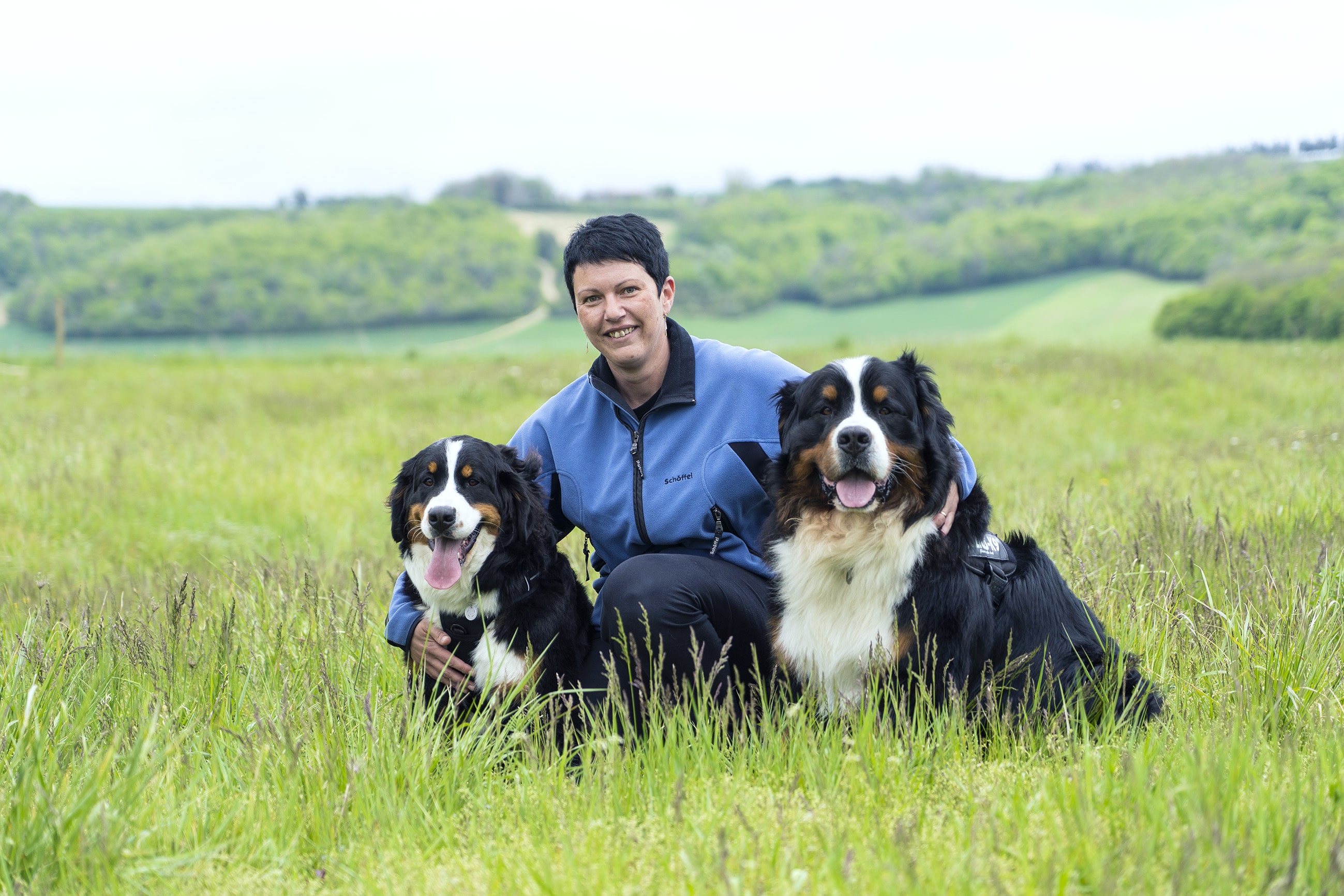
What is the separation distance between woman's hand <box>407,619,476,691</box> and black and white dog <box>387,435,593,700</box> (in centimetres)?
4

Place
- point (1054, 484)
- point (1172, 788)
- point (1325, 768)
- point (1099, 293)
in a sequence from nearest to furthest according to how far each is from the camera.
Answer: point (1172, 788) < point (1325, 768) < point (1054, 484) < point (1099, 293)

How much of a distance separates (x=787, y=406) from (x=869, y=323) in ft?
133

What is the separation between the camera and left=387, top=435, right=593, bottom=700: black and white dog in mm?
3035

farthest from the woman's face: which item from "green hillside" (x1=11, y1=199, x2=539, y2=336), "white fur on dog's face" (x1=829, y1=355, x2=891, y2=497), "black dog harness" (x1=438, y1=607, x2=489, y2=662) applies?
"green hillside" (x1=11, y1=199, x2=539, y2=336)

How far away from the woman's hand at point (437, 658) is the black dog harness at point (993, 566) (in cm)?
164

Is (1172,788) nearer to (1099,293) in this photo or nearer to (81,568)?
(81,568)

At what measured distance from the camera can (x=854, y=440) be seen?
2750 mm

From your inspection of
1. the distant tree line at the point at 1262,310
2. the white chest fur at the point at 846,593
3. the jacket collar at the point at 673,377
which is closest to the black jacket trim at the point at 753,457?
the jacket collar at the point at 673,377

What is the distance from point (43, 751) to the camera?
241 cm

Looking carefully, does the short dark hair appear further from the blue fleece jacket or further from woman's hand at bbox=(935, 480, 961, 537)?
woman's hand at bbox=(935, 480, 961, 537)

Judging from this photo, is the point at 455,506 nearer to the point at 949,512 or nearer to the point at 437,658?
the point at 437,658

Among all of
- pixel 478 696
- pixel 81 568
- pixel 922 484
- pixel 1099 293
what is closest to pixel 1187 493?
pixel 922 484

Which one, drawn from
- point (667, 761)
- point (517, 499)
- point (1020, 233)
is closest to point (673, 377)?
point (517, 499)

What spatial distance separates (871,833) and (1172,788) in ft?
2.00
